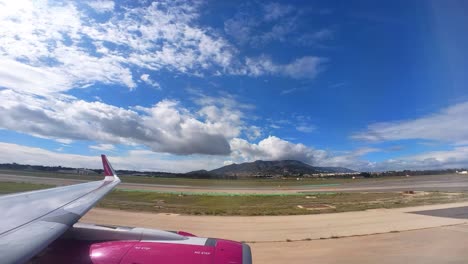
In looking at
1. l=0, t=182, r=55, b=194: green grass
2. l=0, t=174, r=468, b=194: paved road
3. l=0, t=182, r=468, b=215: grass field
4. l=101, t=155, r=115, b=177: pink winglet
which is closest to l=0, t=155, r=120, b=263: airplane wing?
l=101, t=155, r=115, b=177: pink winglet

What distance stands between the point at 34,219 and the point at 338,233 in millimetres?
14476

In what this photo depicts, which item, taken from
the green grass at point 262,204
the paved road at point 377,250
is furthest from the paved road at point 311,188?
the paved road at point 377,250

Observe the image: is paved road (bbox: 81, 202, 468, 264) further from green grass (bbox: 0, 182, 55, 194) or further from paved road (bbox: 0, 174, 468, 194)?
paved road (bbox: 0, 174, 468, 194)

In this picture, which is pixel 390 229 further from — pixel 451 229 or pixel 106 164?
pixel 106 164

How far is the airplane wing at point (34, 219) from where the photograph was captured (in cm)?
298

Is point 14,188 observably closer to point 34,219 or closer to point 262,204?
point 262,204

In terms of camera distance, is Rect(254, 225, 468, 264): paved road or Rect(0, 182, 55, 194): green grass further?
Rect(0, 182, 55, 194): green grass

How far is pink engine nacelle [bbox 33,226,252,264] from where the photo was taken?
193 inches

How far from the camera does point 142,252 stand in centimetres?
504

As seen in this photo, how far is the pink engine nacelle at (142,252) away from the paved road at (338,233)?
6573mm

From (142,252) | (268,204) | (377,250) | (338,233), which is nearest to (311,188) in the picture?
(268,204)

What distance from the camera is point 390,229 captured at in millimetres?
16828

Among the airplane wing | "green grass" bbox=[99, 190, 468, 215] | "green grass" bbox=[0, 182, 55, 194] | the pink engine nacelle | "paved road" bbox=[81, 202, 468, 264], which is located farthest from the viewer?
"green grass" bbox=[0, 182, 55, 194]

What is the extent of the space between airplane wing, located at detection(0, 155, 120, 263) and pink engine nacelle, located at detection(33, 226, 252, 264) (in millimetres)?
554
